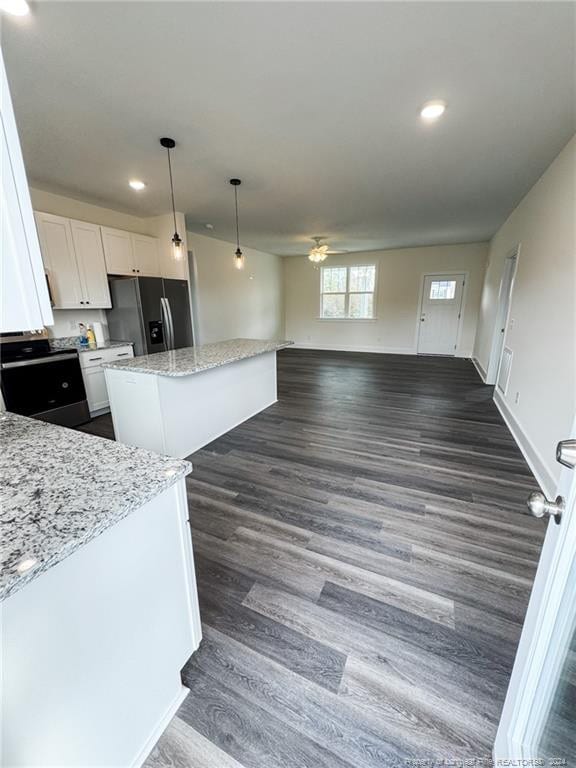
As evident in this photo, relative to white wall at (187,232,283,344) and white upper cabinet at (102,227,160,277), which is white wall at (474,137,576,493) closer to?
white upper cabinet at (102,227,160,277)

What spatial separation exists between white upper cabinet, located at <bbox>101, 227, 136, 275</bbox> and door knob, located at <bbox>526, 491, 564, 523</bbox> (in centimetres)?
473

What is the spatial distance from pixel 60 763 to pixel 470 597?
167 centimetres

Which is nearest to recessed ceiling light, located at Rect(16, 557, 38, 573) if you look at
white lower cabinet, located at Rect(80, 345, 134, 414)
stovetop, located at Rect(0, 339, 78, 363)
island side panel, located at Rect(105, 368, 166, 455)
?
island side panel, located at Rect(105, 368, 166, 455)

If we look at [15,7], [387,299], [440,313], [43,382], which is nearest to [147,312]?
[43,382]

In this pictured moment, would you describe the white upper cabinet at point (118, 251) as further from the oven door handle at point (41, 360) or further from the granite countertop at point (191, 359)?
the granite countertop at point (191, 359)

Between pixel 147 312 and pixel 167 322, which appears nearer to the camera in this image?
pixel 147 312

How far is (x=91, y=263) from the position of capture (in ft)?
12.6

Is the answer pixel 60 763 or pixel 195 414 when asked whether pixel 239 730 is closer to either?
pixel 60 763

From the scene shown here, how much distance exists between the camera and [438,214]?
4668 millimetres

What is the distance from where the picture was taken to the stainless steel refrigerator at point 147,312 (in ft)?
13.1

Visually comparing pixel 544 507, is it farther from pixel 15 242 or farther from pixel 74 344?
pixel 74 344

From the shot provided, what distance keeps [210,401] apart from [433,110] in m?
2.94

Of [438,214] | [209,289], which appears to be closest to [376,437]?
[438,214]

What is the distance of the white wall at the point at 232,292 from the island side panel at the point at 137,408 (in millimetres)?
3350
